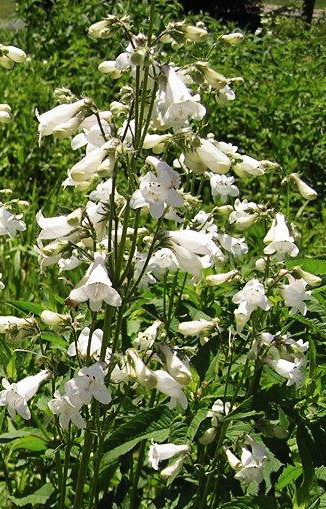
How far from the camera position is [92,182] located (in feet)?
6.72

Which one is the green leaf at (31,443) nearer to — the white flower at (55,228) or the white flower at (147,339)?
the white flower at (147,339)

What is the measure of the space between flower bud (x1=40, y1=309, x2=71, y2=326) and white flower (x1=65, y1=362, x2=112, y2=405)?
256 mm

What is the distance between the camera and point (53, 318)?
2.23 m

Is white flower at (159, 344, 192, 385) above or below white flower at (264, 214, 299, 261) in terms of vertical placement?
below

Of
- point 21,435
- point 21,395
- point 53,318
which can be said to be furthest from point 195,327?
point 21,435

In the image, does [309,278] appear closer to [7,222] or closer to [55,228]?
[55,228]

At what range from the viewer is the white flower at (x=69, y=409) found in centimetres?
201

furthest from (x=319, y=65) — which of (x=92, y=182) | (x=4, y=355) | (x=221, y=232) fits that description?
(x=92, y=182)

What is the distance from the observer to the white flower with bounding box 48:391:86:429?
6.61 feet

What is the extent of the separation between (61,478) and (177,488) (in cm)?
43

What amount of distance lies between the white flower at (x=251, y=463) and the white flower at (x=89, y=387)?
540 millimetres

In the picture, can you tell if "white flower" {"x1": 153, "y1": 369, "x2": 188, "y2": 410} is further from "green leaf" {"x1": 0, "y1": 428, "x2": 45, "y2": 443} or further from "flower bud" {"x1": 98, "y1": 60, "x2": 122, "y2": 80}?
"flower bud" {"x1": 98, "y1": 60, "x2": 122, "y2": 80}

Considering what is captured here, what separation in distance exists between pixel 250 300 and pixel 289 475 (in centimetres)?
56

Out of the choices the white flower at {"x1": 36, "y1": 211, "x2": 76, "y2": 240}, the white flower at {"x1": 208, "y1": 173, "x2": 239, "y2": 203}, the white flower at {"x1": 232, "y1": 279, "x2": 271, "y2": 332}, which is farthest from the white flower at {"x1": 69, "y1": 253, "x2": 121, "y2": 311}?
the white flower at {"x1": 208, "y1": 173, "x2": 239, "y2": 203}
